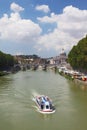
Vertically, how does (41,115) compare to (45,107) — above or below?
below

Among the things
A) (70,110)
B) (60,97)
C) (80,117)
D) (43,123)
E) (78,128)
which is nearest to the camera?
(78,128)

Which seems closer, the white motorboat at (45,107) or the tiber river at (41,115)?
the tiber river at (41,115)

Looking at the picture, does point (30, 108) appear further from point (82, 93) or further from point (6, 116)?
point (82, 93)

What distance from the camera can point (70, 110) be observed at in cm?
3322

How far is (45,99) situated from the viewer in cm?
3462

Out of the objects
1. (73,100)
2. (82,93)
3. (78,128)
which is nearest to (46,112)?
(78,128)

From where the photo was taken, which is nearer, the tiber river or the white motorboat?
the tiber river

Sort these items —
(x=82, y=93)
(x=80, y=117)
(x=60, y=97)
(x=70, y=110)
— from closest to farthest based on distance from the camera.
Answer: (x=80, y=117)
(x=70, y=110)
(x=60, y=97)
(x=82, y=93)

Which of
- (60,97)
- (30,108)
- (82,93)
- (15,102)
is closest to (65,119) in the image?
(30,108)

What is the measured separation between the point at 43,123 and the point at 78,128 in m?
3.14

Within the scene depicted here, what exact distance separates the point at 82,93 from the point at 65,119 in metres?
17.0

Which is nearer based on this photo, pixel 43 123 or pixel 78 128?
pixel 78 128

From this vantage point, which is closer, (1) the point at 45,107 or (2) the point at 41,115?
(2) the point at 41,115

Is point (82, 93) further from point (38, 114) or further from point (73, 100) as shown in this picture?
point (38, 114)
